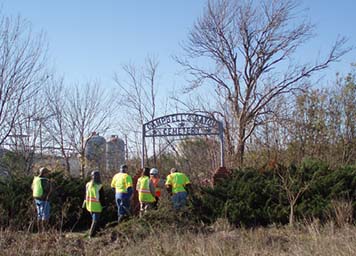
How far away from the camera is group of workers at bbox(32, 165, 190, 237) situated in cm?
1237

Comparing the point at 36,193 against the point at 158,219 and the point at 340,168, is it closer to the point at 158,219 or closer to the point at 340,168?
the point at 158,219

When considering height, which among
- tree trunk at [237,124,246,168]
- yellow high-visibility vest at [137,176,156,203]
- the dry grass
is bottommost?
the dry grass

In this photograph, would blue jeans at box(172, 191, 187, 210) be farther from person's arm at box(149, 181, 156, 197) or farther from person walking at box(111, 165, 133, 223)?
person walking at box(111, 165, 133, 223)

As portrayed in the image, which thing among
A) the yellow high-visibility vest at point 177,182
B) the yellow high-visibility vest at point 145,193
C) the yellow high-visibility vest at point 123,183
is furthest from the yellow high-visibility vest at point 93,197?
the yellow high-visibility vest at point 177,182

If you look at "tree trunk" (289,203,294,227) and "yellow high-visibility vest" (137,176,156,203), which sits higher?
"yellow high-visibility vest" (137,176,156,203)

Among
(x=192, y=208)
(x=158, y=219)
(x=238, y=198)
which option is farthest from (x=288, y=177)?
(x=158, y=219)

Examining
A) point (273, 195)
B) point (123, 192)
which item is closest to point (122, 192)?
point (123, 192)

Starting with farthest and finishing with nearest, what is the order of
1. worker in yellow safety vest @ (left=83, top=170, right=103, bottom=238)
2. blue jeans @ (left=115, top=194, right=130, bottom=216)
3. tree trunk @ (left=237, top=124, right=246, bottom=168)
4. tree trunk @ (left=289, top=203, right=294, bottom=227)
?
tree trunk @ (left=237, top=124, right=246, bottom=168), blue jeans @ (left=115, top=194, right=130, bottom=216), tree trunk @ (left=289, top=203, right=294, bottom=227), worker in yellow safety vest @ (left=83, top=170, right=103, bottom=238)

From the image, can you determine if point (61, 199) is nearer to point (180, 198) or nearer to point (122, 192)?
point (122, 192)

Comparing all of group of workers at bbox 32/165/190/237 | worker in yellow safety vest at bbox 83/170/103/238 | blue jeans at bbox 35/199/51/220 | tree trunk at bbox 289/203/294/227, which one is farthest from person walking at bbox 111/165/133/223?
tree trunk at bbox 289/203/294/227

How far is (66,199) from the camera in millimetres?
14148

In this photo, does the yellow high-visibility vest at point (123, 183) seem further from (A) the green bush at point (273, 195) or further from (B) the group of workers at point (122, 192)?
(A) the green bush at point (273, 195)

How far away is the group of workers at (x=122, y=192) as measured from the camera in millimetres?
12367

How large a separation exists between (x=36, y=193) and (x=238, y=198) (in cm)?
513
